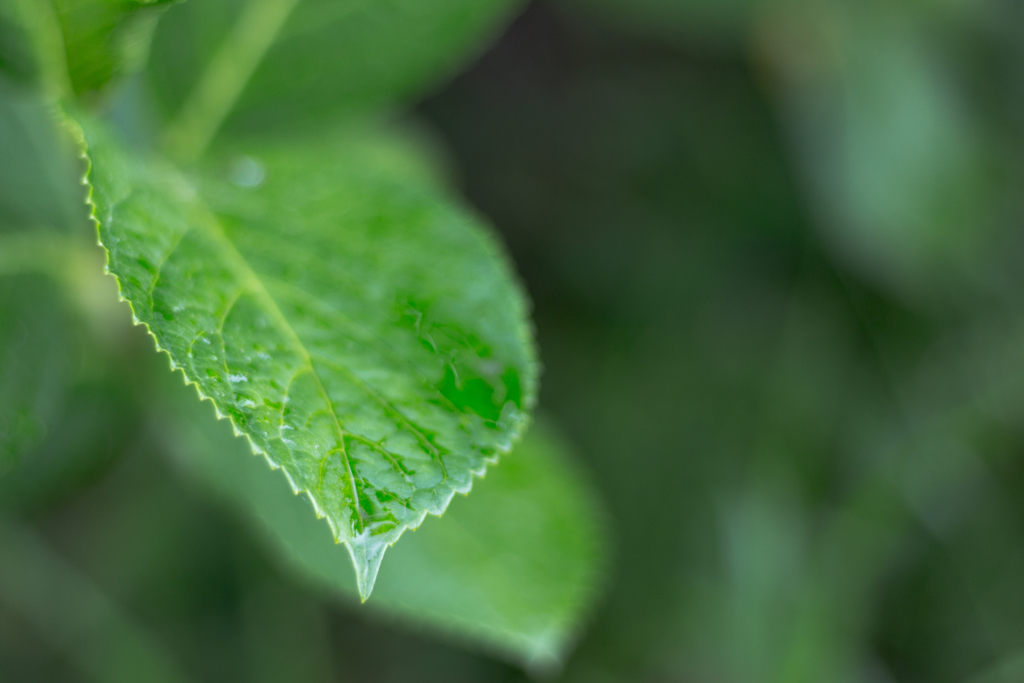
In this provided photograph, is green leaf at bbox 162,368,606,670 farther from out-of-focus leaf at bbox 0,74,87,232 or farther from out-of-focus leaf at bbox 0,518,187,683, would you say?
out-of-focus leaf at bbox 0,518,187,683

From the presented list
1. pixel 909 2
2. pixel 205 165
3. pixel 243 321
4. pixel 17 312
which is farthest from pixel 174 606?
pixel 909 2

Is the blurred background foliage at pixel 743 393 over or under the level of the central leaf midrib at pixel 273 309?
under

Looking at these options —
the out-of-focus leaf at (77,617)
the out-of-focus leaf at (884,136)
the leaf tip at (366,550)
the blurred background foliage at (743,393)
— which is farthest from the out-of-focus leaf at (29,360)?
the out-of-focus leaf at (884,136)

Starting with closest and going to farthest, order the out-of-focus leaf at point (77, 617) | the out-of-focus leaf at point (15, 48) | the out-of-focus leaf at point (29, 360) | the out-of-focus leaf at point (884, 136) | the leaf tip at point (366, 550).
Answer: the leaf tip at point (366, 550), the out-of-focus leaf at point (15, 48), the out-of-focus leaf at point (29, 360), the out-of-focus leaf at point (77, 617), the out-of-focus leaf at point (884, 136)

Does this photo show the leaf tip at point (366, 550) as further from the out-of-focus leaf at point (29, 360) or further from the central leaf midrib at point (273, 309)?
the out-of-focus leaf at point (29, 360)

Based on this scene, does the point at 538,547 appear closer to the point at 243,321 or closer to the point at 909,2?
the point at 243,321

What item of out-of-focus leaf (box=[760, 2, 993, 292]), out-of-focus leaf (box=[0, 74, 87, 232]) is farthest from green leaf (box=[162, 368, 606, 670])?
out-of-focus leaf (box=[760, 2, 993, 292])

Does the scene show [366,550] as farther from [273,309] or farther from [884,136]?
[884,136]
